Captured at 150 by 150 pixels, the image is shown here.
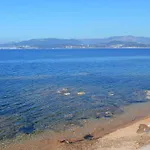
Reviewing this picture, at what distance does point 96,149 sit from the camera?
89.8 ft

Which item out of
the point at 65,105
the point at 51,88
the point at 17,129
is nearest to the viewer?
the point at 17,129

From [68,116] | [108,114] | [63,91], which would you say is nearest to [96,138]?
[68,116]

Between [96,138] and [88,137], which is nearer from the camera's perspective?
[96,138]

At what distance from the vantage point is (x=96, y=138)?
103ft

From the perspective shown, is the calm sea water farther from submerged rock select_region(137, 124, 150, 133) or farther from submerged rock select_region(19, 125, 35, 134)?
submerged rock select_region(137, 124, 150, 133)

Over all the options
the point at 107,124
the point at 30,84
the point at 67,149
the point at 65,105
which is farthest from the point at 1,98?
the point at 67,149

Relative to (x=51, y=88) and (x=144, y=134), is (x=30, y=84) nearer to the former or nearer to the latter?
(x=51, y=88)

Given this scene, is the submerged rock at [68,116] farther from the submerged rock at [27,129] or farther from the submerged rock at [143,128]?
the submerged rock at [143,128]

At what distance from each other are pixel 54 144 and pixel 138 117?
14.6 m

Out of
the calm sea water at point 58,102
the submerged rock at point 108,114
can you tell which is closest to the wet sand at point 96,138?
the submerged rock at point 108,114

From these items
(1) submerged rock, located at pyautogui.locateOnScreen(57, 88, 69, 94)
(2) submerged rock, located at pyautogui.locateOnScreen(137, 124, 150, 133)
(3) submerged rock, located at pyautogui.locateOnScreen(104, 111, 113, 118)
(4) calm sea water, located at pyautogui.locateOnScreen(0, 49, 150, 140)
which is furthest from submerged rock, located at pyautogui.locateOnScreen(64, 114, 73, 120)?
(1) submerged rock, located at pyautogui.locateOnScreen(57, 88, 69, 94)

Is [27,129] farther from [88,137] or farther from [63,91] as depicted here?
[63,91]

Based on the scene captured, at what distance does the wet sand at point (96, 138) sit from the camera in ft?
93.4

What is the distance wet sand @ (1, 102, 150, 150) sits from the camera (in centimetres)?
2848
